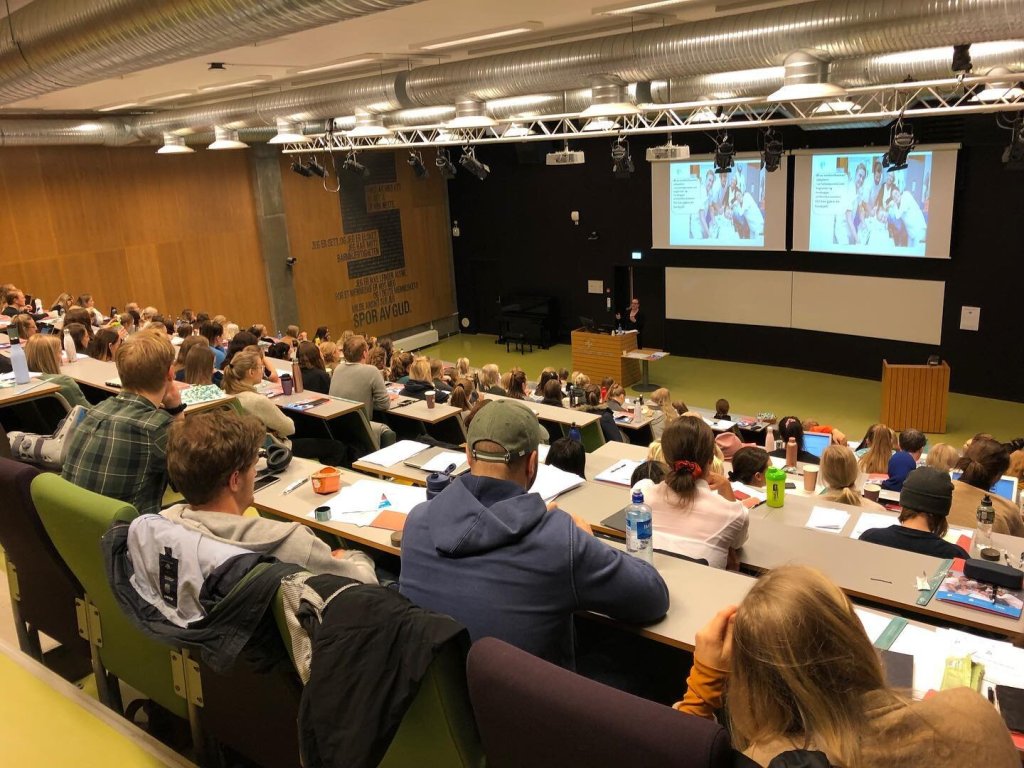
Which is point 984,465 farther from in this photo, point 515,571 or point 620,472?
point 515,571

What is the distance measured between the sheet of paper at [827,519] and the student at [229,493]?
2.16 m

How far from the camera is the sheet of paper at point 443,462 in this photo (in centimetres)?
409

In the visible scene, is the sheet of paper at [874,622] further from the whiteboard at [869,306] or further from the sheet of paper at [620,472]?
the whiteboard at [869,306]

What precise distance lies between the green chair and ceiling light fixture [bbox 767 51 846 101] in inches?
184

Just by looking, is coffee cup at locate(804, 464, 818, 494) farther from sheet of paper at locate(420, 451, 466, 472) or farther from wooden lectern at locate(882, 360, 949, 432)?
wooden lectern at locate(882, 360, 949, 432)

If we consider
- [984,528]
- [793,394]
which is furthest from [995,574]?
[793,394]

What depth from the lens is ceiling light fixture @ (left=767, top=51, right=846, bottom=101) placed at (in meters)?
5.21

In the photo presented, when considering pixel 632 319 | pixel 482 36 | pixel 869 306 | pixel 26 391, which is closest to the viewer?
pixel 26 391

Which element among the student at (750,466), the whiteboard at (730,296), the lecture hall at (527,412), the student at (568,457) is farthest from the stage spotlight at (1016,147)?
the student at (568,457)

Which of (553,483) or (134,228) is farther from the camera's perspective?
(134,228)

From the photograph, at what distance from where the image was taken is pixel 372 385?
21.1ft

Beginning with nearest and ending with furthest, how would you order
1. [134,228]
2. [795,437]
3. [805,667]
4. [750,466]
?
[805,667], [750,466], [795,437], [134,228]

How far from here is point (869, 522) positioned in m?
3.68

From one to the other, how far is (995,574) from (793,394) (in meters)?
8.89
